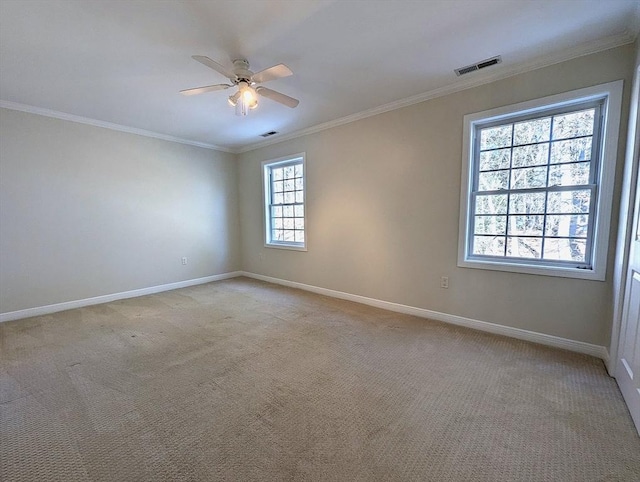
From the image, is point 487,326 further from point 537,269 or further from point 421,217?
point 421,217

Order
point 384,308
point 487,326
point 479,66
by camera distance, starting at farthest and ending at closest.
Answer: point 384,308, point 487,326, point 479,66

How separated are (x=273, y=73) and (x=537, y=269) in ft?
9.64

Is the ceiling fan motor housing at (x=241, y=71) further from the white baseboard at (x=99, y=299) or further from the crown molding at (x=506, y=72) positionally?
the white baseboard at (x=99, y=299)

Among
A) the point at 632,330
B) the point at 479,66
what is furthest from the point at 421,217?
the point at 632,330

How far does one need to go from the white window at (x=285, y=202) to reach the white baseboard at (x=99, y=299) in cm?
146

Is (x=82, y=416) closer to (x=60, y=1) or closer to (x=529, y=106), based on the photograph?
(x=60, y=1)

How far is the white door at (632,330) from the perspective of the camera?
65.3 inches

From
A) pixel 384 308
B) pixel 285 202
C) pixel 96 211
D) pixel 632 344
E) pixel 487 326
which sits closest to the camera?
pixel 632 344

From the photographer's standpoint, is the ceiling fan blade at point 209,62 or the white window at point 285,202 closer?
the ceiling fan blade at point 209,62

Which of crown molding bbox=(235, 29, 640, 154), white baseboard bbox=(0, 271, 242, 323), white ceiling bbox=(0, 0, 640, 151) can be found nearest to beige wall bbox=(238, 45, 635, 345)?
crown molding bbox=(235, 29, 640, 154)

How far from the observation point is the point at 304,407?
1.79 meters

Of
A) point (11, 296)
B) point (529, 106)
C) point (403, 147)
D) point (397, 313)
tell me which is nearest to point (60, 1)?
point (403, 147)

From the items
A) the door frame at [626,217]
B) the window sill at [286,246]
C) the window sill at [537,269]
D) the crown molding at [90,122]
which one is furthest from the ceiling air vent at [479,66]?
the crown molding at [90,122]

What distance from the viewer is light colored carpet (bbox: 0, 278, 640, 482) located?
1365mm
